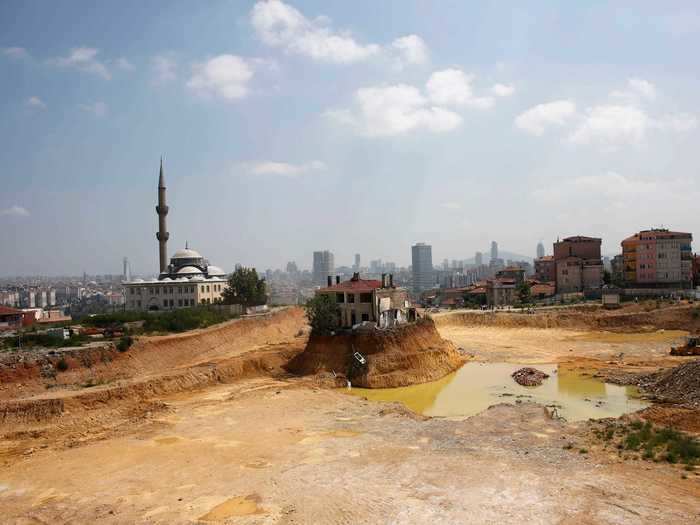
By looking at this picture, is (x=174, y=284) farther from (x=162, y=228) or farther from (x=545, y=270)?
(x=545, y=270)

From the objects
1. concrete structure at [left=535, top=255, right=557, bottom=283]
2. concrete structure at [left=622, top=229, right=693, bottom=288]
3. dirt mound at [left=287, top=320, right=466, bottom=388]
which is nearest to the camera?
dirt mound at [left=287, top=320, right=466, bottom=388]

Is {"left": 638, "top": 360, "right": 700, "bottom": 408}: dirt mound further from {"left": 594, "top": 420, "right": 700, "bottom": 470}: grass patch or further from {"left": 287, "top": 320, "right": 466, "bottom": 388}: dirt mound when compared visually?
{"left": 287, "top": 320, "right": 466, "bottom": 388}: dirt mound

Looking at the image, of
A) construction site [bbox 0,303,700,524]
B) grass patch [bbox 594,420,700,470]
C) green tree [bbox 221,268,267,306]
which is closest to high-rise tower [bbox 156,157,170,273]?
green tree [bbox 221,268,267,306]

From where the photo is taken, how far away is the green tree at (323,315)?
4422 centimetres

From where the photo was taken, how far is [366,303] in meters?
44.7

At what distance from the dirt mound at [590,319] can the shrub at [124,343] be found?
43018mm

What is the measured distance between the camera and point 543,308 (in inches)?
2948

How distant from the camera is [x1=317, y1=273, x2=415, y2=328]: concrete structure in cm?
4434

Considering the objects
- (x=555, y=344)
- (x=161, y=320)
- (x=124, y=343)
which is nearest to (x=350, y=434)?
(x=124, y=343)

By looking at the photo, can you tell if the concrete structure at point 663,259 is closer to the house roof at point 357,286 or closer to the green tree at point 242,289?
the house roof at point 357,286

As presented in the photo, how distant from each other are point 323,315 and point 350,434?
1879cm

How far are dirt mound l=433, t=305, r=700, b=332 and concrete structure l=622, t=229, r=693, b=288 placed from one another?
14.7 metres

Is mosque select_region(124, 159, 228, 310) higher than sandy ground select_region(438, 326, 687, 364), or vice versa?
mosque select_region(124, 159, 228, 310)

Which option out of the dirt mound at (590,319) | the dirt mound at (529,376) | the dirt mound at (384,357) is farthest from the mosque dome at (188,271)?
the dirt mound at (529,376)
